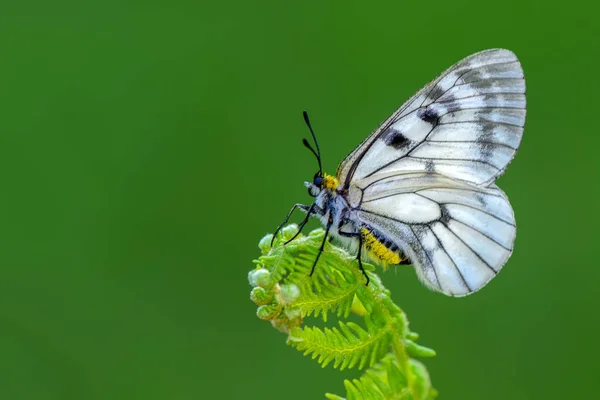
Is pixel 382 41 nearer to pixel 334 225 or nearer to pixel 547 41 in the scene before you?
pixel 547 41

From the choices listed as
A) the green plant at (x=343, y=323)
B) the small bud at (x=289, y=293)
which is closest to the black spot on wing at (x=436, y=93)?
the green plant at (x=343, y=323)

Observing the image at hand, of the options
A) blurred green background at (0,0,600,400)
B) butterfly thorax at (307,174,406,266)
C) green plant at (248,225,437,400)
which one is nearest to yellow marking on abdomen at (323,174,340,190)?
butterfly thorax at (307,174,406,266)

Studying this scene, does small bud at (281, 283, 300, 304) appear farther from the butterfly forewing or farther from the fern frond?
the butterfly forewing

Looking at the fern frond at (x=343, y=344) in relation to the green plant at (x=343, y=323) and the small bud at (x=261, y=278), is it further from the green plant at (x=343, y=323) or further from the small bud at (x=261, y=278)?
the small bud at (x=261, y=278)

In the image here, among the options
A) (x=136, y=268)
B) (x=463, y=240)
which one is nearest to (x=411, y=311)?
(x=136, y=268)

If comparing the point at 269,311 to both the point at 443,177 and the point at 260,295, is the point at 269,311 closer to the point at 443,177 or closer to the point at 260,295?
the point at 260,295

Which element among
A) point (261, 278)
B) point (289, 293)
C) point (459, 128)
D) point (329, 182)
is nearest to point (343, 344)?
point (289, 293)
